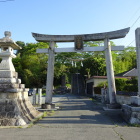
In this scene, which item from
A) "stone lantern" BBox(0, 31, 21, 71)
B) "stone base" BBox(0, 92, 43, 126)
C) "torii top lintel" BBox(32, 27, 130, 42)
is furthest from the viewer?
"torii top lintel" BBox(32, 27, 130, 42)

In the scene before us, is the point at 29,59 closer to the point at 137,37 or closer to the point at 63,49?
the point at 63,49

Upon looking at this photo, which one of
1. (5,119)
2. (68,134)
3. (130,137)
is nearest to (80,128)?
(68,134)

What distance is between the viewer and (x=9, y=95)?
23.2 feet

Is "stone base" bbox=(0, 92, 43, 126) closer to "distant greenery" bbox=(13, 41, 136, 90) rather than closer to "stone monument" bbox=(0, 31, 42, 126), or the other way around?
"stone monument" bbox=(0, 31, 42, 126)

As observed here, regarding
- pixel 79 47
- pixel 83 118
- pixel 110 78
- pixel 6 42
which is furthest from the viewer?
pixel 79 47

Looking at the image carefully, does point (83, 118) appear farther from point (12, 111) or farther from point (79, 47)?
point (79, 47)

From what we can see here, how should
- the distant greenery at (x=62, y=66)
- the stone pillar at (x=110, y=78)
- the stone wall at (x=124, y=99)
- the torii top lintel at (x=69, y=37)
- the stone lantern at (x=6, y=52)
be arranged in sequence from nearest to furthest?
1. the stone lantern at (x=6, y=52)
2. the stone wall at (x=124, y=99)
3. the stone pillar at (x=110, y=78)
4. the torii top lintel at (x=69, y=37)
5. the distant greenery at (x=62, y=66)

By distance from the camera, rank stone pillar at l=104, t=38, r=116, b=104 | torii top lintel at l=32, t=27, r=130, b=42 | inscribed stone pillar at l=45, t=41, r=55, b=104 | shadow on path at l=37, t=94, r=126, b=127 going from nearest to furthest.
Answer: shadow on path at l=37, t=94, r=126, b=127, stone pillar at l=104, t=38, r=116, b=104, inscribed stone pillar at l=45, t=41, r=55, b=104, torii top lintel at l=32, t=27, r=130, b=42

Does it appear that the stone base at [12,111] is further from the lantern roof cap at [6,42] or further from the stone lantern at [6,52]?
the lantern roof cap at [6,42]

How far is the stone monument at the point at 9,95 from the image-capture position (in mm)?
6684

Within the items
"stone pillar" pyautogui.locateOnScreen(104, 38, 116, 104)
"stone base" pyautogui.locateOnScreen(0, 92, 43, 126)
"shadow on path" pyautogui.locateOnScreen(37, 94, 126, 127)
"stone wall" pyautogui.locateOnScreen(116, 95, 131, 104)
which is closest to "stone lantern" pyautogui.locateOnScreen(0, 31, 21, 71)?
"stone base" pyautogui.locateOnScreen(0, 92, 43, 126)

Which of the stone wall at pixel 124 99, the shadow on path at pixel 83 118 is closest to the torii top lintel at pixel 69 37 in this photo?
the stone wall at pixel 124 99

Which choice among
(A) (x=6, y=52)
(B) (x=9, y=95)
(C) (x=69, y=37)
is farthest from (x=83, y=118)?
(C) (x=69, y=37)

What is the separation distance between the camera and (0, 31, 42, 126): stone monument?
6.68 metres
